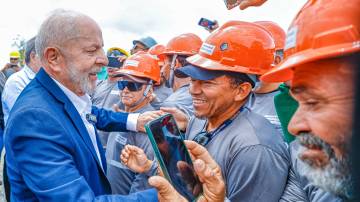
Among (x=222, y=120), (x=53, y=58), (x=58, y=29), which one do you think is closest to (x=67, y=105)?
(x=53, y=58)

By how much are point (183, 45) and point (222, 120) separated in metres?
3.56

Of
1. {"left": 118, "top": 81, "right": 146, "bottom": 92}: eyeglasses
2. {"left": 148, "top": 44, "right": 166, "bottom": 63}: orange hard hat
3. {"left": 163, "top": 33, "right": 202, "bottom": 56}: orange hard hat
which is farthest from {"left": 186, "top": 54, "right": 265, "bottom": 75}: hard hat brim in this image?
{"left": 148, "top": 44, "right": 166, "bottom": 63}: orange hard hat

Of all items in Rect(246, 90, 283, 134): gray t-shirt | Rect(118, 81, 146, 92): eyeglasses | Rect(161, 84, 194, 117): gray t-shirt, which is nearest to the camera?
Rect(246, 90, 283, 134): gray t-shirt

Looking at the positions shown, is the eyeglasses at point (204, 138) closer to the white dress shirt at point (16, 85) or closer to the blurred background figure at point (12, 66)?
the white dress shirt at point (16, 85)

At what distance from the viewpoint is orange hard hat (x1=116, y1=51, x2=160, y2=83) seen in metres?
4.29

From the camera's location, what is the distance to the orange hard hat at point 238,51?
244cm

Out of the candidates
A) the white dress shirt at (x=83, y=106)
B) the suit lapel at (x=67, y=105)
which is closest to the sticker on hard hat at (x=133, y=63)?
the white dress shirt at (x=83, y=106)

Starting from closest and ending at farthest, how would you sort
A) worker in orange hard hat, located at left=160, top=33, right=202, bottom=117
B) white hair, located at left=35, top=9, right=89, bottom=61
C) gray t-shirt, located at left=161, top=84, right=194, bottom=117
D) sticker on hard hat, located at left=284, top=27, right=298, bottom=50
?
sticker on hard hat, located at left=284, top=27, right=298, bottom=50 < white hair, located at left=35, top=9, right=89, bottom=61 < gray t-shirt, located at left=161, top=84, right=194, bottom=117 < worker in orange hard hat, located at left=160, top=33, right=202, bottom=117

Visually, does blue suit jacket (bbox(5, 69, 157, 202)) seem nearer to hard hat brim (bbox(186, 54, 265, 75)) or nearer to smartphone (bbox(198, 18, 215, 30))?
hard hat brim (bbox(186, 54, 265, 75))

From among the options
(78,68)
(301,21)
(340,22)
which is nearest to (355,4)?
(340,22)

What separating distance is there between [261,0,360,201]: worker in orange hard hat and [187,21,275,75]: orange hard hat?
1081 millimetres

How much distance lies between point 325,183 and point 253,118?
1059mm

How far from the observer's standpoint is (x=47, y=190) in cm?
174

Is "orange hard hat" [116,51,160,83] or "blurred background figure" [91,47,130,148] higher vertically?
"orange hard hat" [116,51,160,83]
